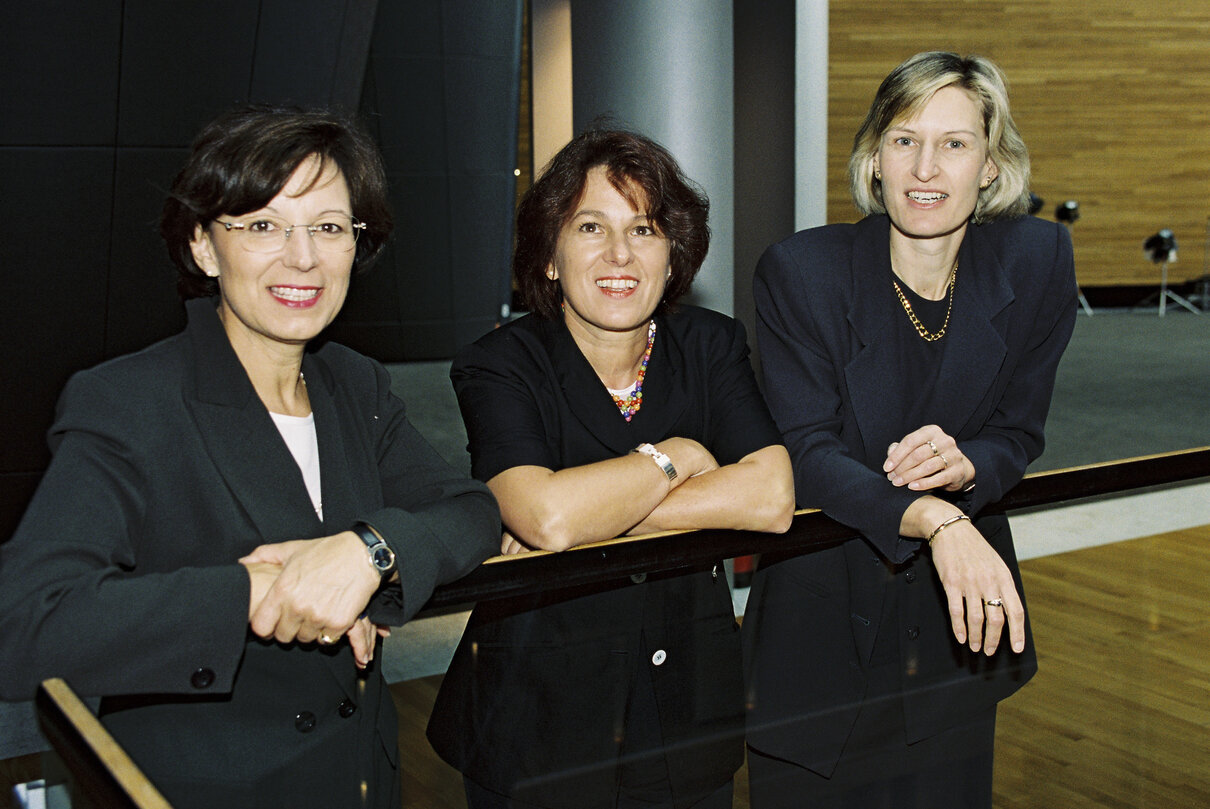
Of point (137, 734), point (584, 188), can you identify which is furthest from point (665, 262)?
point (137, 734)

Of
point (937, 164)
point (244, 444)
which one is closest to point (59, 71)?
point (244, 444)

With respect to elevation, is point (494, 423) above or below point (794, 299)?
below

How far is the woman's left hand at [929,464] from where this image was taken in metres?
1.94

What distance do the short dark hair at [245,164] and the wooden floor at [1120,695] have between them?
1473 millimetres

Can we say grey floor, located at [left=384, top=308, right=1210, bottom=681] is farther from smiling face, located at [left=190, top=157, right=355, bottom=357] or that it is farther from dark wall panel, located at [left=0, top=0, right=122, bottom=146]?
dark wall panel, located at [left=0, top=0, right=122, bottom=146]

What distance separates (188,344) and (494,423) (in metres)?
0.51

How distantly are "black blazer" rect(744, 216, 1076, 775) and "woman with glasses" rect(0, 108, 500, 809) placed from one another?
592mm

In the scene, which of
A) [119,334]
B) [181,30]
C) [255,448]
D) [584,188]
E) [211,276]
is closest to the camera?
[255,448]

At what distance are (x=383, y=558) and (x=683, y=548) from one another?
414 mm

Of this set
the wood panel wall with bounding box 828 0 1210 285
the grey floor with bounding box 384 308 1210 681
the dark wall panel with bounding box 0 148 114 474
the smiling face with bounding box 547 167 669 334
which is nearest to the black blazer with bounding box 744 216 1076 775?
the grey floor with bounding box 384 308 1210 681

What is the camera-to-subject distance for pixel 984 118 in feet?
6.88

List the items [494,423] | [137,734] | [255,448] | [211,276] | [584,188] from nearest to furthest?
[137,734], [255,448], [211,276], [494,423], [584,188]

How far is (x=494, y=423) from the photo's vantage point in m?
1.86

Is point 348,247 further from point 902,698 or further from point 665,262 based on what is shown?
point 902,698
